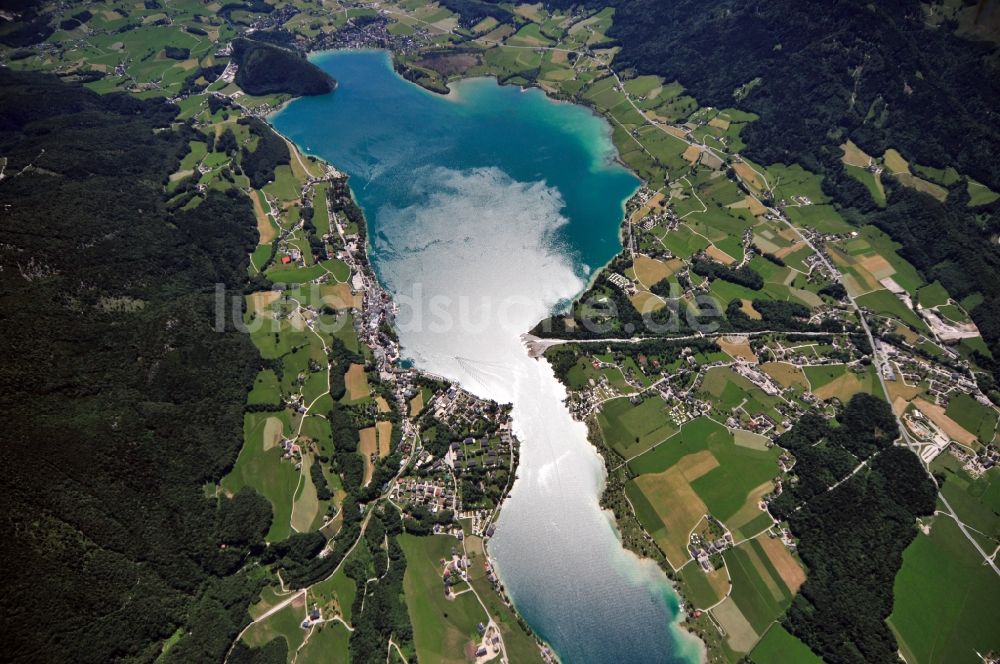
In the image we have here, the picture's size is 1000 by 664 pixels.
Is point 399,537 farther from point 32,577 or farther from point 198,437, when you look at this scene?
point 32,577

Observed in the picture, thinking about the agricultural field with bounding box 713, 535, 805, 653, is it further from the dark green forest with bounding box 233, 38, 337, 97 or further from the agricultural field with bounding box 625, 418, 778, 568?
the dark green forest with bounding box 233, 38, 337, 97

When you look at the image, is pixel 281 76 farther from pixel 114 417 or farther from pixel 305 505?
pixel 305 505

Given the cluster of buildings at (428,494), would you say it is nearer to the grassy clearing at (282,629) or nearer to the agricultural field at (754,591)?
the grassy clearing at (282,629)

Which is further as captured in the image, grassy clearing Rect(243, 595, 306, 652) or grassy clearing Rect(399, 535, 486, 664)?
grassy clearing Rect(243, 595, 306, 652)


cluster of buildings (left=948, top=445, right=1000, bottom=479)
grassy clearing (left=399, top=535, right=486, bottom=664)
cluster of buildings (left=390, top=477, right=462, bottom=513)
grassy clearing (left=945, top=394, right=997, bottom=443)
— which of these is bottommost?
grassy clearing (left=399, top=535, right=486, bottom=664)

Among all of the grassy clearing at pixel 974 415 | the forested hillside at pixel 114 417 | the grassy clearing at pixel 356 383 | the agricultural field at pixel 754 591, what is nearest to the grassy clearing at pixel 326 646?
the forested hillside at pixel 114 417

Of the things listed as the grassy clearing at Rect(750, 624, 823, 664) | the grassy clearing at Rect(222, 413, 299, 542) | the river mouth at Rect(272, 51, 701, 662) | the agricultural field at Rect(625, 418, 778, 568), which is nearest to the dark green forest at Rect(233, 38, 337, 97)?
the river mouth at Rect(272, 51, 701, 662)

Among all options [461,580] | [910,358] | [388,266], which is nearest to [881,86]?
[910,358]
